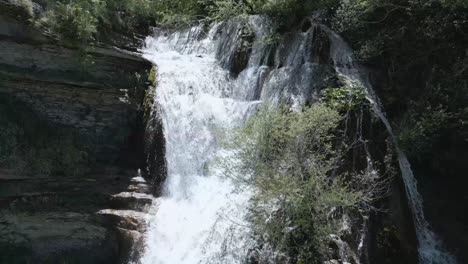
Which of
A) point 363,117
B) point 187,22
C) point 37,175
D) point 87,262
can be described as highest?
point 187,22

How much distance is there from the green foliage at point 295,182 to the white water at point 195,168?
55 cm

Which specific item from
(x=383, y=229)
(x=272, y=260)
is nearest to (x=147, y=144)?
(x=272, y=260)

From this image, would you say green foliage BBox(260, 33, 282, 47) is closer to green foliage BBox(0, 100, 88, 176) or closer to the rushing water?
the rushing water

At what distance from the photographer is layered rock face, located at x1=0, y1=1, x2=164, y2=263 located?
24.4ft

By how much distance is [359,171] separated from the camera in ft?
21.4

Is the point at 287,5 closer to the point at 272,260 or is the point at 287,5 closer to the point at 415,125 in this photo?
the point at 415,125

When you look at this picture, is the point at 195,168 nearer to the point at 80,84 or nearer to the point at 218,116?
the point at 218,116

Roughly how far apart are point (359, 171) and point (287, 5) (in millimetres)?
5162

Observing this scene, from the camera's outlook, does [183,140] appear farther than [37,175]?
Yes

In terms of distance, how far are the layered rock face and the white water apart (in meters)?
0.46

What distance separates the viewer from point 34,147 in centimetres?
806

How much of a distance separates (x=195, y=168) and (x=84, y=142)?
251 centimetres

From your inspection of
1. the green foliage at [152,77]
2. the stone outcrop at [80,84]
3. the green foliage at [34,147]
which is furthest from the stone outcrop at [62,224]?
the green foliage at [152,77]

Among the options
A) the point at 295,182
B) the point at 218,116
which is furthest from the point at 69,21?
the point at 295,182
